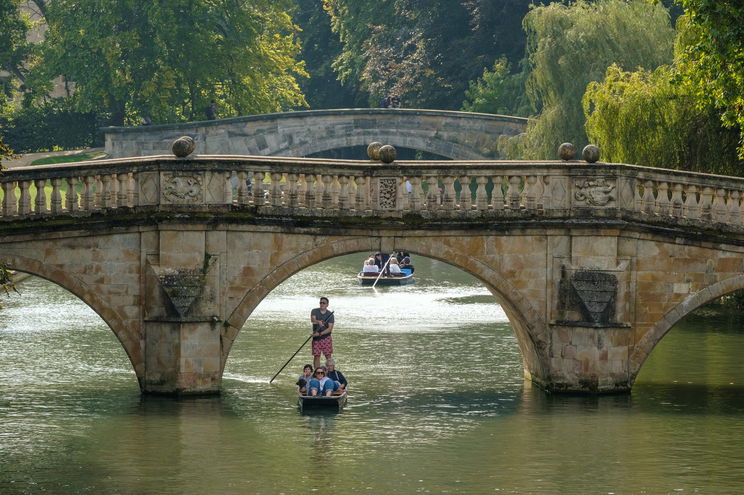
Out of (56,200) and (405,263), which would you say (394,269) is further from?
(56,200)

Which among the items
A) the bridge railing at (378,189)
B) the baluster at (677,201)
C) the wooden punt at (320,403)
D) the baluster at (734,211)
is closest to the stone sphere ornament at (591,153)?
the bridge railing at (378,189)

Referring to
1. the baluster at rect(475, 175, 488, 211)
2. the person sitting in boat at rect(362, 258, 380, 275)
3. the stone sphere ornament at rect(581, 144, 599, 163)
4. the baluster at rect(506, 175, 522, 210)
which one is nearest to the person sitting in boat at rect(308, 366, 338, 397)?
the baluster at rect(475, 175, 488, 211)

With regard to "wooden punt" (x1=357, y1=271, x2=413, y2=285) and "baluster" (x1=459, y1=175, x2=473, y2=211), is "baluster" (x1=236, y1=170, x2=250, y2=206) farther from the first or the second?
"wooden punt" (x1=357, y1=271, x2=413, y2=285)

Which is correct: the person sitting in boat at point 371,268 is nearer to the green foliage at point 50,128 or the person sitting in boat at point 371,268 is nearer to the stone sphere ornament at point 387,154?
the green foliage at point 50,128

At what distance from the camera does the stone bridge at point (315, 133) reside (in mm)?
62438

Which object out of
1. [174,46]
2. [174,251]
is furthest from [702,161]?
[174,46]

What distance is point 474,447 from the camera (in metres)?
27.2

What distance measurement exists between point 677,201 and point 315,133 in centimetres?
3428

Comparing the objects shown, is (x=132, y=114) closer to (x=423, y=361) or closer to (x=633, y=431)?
Answer: (x=423, y=361)

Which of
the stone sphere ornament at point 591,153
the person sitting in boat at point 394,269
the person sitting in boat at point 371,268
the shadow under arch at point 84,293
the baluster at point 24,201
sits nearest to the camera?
the baluster at point 24,201

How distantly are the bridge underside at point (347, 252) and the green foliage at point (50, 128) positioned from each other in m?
40.6

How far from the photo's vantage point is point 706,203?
101 feet

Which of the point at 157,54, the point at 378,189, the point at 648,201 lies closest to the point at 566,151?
Result: the point at 648,201

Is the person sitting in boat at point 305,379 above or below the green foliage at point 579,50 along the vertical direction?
below
